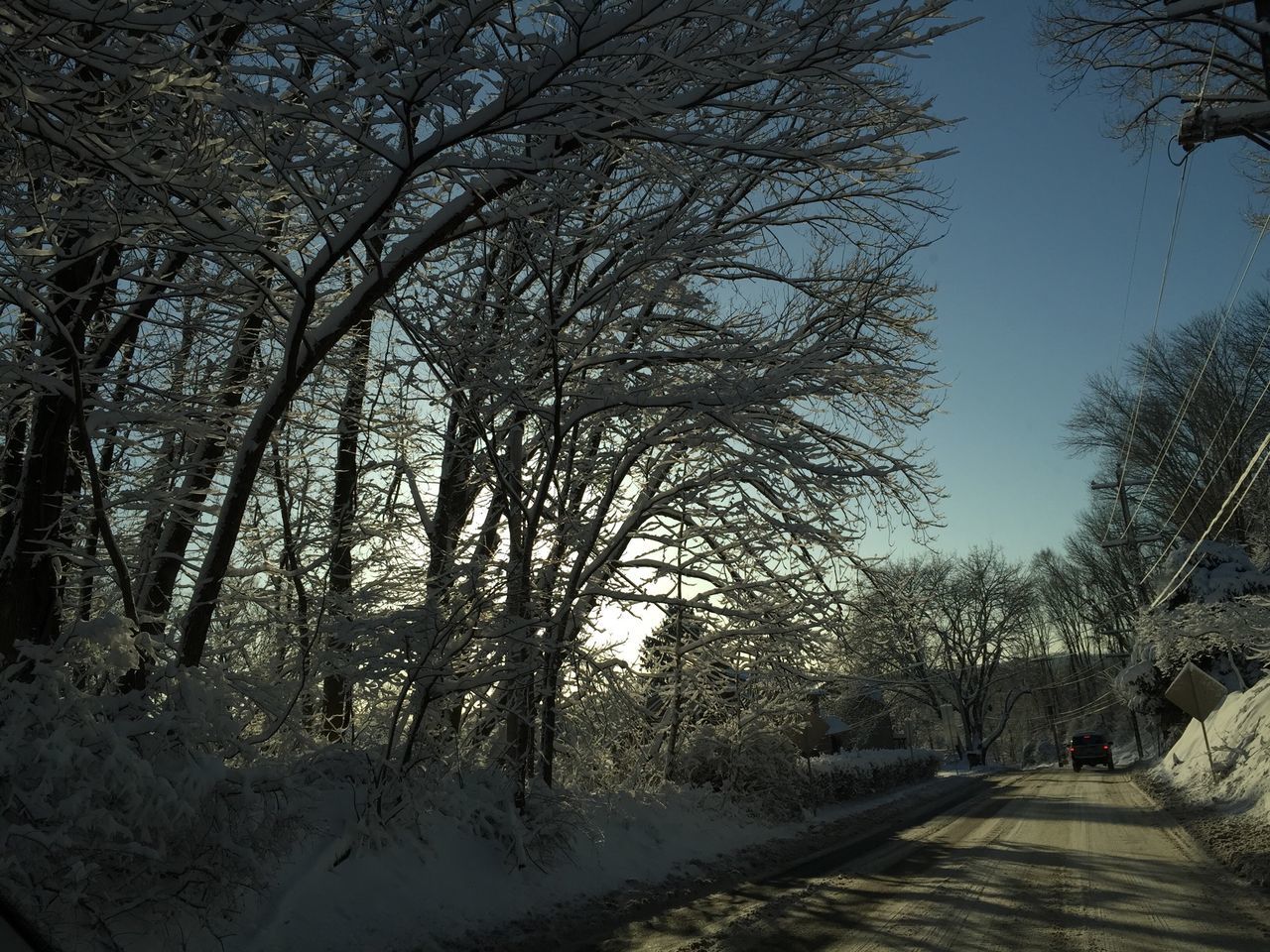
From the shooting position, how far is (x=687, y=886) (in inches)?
376

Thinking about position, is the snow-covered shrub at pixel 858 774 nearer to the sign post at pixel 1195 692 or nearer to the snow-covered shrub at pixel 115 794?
the sign post at pixel 1195 692

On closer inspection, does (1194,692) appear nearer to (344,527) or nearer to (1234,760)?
(1234,760)

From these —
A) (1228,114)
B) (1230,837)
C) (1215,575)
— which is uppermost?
(1228,114)

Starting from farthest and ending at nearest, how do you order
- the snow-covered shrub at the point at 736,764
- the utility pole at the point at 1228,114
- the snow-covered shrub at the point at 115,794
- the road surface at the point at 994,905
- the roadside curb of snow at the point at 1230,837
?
1. the snow-covered shrub at the point at 736,764
2. the utility pole at the point at 1228,114
3. the roadside curb of snow at the point at 1230,837
4. the road surface at the point at 994,905
5. the snow-covered shrub at the point at 115,794

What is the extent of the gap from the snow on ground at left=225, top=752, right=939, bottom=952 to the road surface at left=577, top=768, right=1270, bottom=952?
1.11m

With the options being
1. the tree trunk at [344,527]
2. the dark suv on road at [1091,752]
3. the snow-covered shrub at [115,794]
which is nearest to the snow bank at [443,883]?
the snow-covered shrub at [115,794]

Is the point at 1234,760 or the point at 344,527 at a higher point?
the point at 344,527

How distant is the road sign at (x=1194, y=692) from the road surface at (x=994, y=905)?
473 cm

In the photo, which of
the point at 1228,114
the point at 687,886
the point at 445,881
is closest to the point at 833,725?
the point at 687,886

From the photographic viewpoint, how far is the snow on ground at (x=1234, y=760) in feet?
44.3

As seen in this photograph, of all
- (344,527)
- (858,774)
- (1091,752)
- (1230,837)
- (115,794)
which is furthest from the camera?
(1091,752)

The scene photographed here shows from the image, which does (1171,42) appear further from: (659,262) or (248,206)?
(248,206)

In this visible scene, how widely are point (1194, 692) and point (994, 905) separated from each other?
467 inches

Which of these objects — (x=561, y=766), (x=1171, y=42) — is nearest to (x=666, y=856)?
(x=561, y=766)
